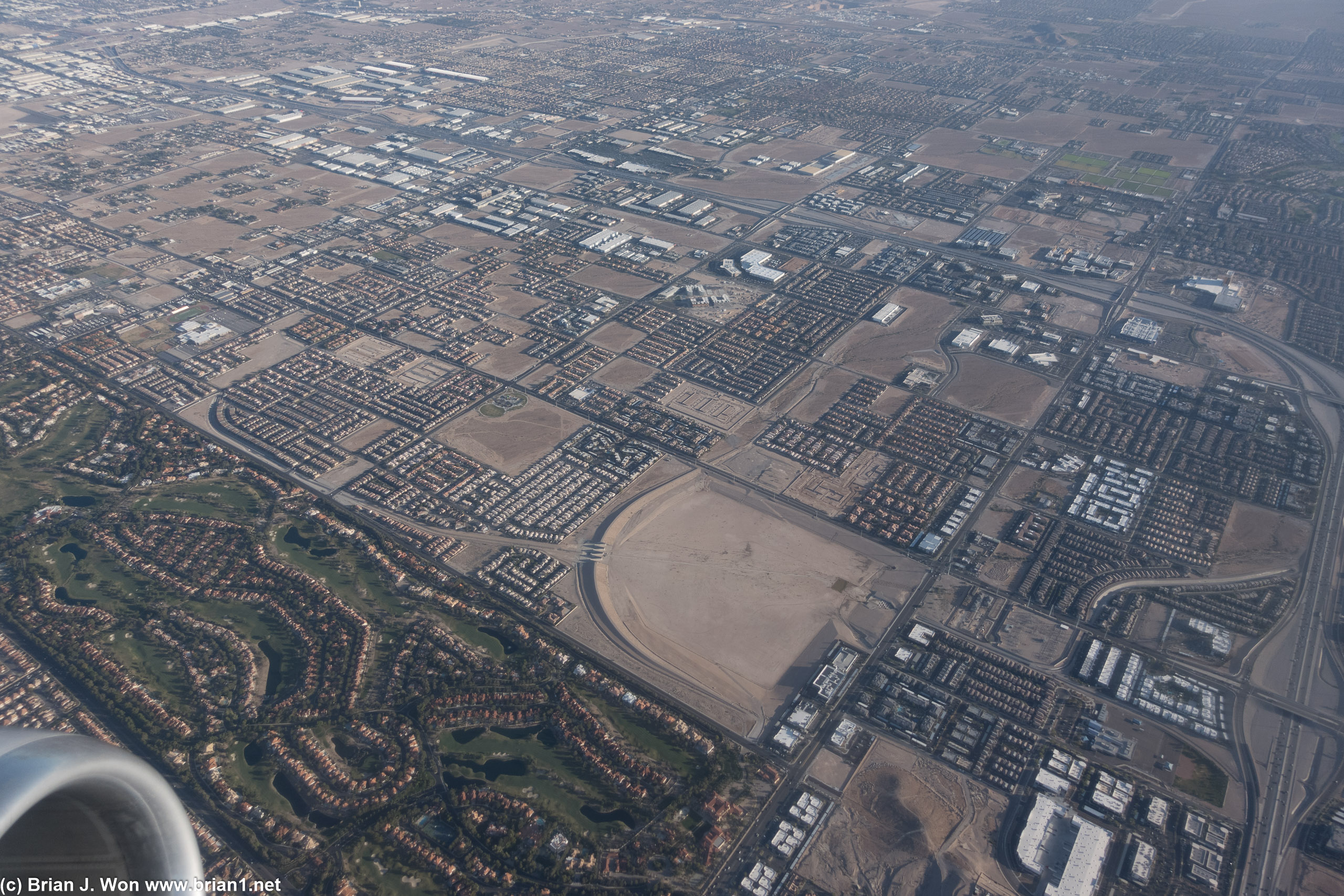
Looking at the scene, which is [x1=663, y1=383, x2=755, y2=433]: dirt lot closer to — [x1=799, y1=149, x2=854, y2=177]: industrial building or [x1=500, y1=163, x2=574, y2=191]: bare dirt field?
[x1=500, y1=163, x2=574, y2=191]: bare dirt field

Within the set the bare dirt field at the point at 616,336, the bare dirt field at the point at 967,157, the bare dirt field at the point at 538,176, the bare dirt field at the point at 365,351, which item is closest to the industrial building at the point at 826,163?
the bare dirt field at the point at 967,157

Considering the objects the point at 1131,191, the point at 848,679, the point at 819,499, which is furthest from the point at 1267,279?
the point at 848,679

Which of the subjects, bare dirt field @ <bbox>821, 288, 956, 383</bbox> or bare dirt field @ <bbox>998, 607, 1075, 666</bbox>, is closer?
bare dirt field @ <bbox>998, 607, 1075, 666</bbox>

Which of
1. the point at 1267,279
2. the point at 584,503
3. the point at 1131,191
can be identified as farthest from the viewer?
the point at 1131,191

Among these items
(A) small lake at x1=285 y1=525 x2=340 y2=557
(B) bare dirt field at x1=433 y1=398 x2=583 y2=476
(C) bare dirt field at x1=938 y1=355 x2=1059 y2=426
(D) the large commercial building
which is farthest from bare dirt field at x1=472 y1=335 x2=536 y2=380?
(D) the large commercial building

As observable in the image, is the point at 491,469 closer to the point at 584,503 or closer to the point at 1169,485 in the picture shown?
the point at 584,503

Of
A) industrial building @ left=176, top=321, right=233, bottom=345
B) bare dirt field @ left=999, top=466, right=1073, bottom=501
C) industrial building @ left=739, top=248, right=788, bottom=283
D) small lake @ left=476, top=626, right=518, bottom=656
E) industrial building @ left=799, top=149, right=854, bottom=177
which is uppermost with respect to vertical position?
industrial building @ left=799, top=149, right=854, bottom=177
